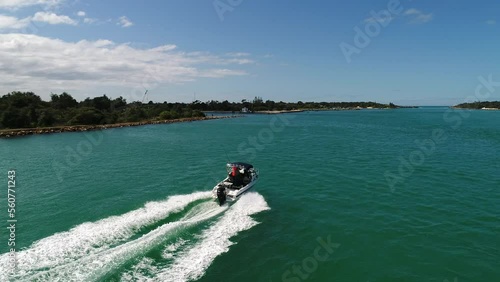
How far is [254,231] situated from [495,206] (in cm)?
2153

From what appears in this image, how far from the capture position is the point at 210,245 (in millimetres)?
20000

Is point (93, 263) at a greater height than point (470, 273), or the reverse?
point (93, 263)

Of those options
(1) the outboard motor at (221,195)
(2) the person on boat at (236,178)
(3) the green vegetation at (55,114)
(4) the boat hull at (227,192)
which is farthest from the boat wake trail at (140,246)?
(3) the green vegetation at (55,114)

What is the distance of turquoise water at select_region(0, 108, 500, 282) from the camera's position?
690 inches

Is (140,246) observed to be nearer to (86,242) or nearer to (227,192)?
(86,242)

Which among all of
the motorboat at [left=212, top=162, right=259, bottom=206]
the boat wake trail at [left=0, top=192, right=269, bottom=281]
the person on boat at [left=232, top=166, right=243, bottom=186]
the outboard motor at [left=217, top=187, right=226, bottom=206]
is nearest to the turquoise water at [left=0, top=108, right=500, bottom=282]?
the boat wake trail at [left=0, top=192, right=269, bottom=281]

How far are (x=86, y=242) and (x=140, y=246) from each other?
12.1ft

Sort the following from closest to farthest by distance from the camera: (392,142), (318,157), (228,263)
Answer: (228,263)
(318,157)
(392,142)

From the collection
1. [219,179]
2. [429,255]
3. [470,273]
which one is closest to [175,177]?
[219,179]

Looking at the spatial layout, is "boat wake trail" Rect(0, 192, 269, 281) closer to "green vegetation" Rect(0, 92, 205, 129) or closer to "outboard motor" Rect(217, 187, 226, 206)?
"outboard motor" Rect(217, 187, 226, 206)

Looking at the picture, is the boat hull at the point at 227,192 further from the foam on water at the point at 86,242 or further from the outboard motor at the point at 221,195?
the foam on water at the point at 86,242

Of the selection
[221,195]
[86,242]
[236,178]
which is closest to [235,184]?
[236,178]

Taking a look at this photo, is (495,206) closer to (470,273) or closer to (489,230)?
(489,230)

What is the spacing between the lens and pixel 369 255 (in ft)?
63.8
